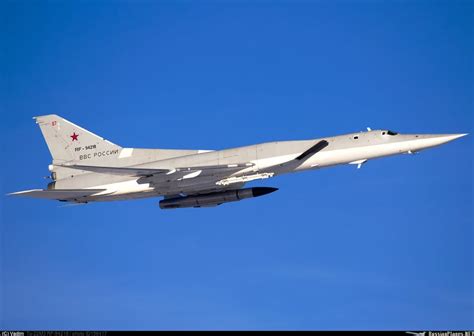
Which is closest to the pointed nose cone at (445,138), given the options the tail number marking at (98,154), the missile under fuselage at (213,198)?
the missile under fuselage at (213,198)

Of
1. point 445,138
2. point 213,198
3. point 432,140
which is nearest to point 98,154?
point 213,198

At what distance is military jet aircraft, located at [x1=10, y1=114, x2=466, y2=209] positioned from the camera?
119 feet

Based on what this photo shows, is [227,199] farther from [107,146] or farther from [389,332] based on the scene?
[389,332]

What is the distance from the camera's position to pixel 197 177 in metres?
36.3

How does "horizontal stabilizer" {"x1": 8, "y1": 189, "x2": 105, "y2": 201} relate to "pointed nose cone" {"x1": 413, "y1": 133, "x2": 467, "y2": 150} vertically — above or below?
below

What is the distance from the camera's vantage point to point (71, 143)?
39.2m

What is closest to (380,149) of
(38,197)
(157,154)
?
(157,154)

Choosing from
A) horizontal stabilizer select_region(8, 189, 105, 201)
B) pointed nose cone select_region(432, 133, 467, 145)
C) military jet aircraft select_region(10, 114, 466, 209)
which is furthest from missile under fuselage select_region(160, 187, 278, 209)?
pointed nose cone select_region(432, 133, 467, 145)

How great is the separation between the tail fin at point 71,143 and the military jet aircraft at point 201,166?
0.20 ft

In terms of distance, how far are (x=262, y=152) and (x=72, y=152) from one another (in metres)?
8.70

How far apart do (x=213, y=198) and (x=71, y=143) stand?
272 inches

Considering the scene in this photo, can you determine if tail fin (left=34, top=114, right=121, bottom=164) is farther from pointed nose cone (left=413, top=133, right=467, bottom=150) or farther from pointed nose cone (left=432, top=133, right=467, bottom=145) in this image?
pointed nose cone (left=432, top=133, right=467, bottom=145)

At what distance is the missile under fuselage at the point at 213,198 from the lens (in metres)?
37.4

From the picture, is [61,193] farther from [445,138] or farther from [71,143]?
[445,138]
